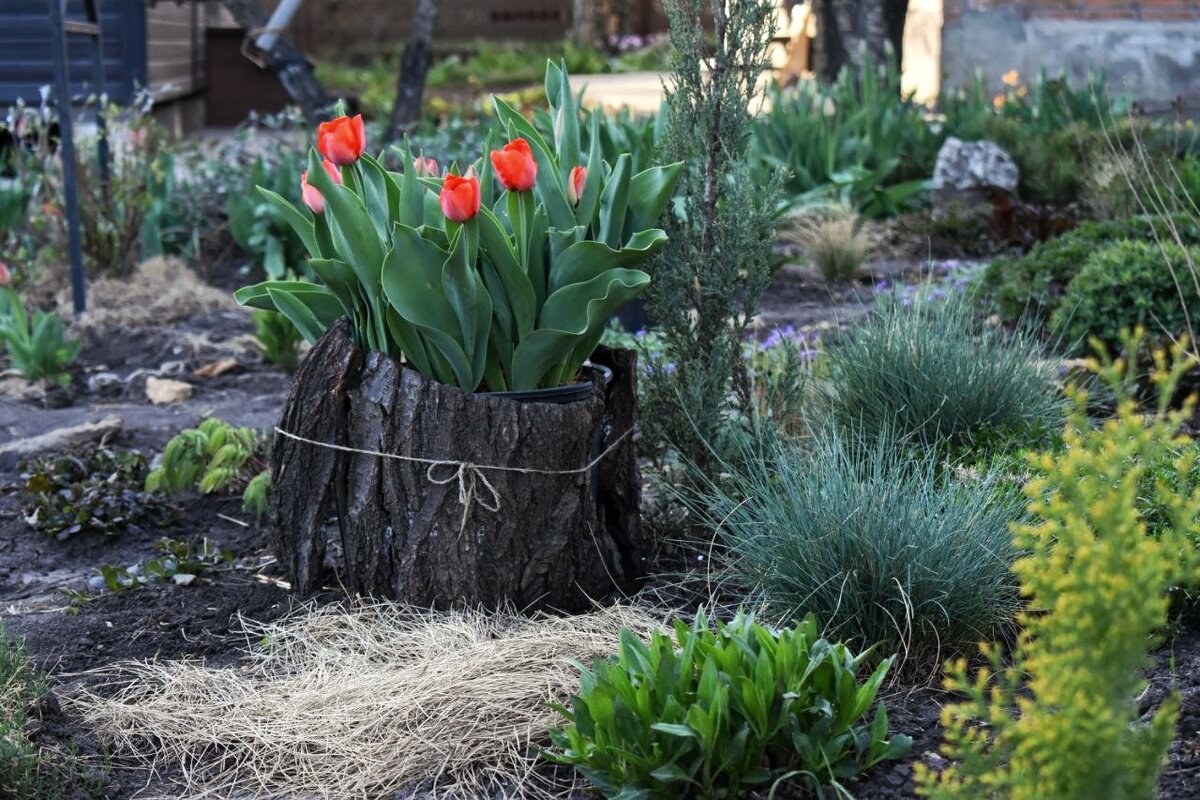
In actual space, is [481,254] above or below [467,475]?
above

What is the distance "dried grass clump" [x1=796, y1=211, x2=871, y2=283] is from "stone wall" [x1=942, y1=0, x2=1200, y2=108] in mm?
4883

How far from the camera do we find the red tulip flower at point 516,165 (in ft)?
9.57

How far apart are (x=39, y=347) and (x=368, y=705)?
346 cm

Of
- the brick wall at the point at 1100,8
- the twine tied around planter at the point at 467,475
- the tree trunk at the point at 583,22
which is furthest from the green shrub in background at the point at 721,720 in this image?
the tree trunk at the point at 583,22

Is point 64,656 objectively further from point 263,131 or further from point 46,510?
point 263,131

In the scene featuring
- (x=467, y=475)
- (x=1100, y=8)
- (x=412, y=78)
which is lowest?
(x=467, y=475)

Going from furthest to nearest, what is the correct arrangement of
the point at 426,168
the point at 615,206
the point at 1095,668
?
1. the point at 426,168
2. the point at 615,206
3. the point at 1095,668

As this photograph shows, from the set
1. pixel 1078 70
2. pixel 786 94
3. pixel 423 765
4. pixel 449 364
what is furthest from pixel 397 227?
pixel 1078 70

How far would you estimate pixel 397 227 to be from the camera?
2.84m

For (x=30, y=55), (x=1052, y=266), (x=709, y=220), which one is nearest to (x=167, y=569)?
(x=709, y=220)

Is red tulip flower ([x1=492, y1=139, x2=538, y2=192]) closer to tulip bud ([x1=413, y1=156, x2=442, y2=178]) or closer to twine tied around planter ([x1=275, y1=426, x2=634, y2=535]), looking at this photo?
tulip bud ([x1=413, y1=156, x2=442, y2=178])

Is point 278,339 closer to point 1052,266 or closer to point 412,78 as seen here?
point 1052,266

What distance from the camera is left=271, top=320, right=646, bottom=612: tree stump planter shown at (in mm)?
3010

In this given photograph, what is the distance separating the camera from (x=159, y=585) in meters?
3.46
